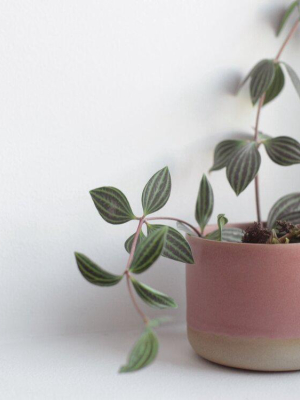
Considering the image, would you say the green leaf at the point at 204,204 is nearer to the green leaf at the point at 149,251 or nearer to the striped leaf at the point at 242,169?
the striped leaf at the point at 242,169

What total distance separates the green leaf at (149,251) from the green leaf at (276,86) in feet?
1.31

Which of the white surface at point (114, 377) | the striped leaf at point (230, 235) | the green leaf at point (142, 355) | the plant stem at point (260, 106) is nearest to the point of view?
the green leaf at point (142, 355)

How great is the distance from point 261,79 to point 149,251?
14.8 inches

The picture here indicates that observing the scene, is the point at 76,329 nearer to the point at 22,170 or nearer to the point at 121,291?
the point at 121,291

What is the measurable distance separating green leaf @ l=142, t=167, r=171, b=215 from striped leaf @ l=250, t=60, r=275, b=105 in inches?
8.3

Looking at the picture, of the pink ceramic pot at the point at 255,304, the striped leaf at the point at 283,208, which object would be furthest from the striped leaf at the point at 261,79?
the pink ceramic pot at the point at 255,304

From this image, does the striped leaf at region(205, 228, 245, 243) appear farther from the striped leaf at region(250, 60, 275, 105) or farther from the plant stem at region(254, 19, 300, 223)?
the striped leaf at region(250, 60, 275, 105)

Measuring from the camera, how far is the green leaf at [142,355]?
1.43 feet

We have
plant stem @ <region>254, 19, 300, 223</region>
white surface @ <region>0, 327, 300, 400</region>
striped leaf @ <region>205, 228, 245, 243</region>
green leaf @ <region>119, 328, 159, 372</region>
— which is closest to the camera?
green leaf @ <region>119, 328, 159, 372</region>

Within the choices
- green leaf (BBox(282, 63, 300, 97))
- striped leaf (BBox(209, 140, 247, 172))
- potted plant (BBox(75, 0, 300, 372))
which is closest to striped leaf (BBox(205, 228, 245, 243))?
potted plant (BBox(75, 0, 300, 372))

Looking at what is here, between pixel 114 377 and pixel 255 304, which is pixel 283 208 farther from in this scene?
pixel 114 377

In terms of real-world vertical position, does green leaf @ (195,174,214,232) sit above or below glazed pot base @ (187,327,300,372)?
above

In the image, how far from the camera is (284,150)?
755 millimetres

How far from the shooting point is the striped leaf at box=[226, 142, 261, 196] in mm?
732
